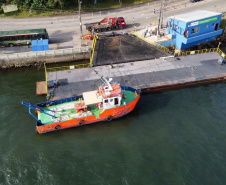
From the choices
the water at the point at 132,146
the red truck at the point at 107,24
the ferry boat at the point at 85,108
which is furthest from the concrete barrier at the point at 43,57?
the ferry boat at the point at 85,108

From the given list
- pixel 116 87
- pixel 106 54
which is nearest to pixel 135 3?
pixel 106 54

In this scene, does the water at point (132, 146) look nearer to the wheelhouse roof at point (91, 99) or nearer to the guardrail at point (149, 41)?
the wheelhouse roof at point (91, 99)

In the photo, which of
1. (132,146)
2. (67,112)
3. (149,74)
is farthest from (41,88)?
(132,146)

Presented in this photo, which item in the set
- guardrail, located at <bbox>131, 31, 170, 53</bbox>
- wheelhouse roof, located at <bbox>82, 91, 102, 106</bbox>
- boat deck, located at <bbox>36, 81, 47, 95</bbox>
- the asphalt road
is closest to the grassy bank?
the asphalt road

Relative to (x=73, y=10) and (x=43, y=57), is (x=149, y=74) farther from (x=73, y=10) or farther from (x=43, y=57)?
(x=73, y=10)

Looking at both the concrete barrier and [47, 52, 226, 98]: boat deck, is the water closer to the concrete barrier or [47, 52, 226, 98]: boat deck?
[47, 52, 226, 98]: boat deck

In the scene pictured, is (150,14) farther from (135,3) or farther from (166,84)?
(166,84)
